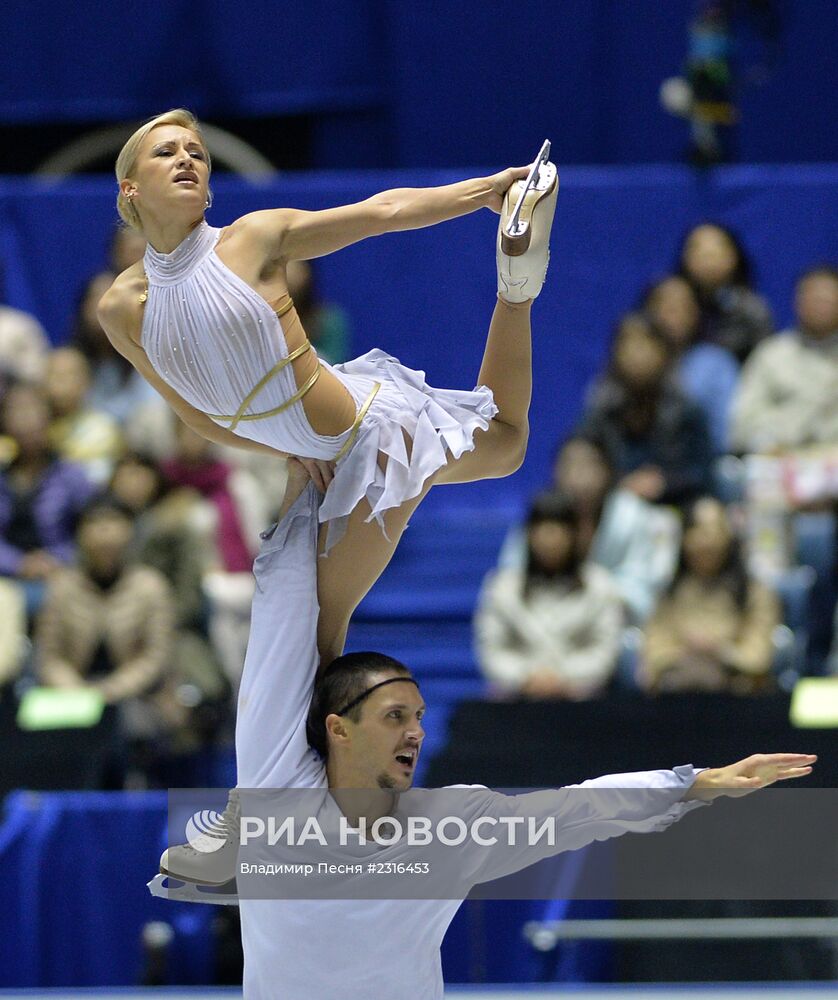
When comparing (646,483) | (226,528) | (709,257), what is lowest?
(226,528)

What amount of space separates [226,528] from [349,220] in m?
3.47

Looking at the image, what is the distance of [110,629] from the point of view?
253 inches

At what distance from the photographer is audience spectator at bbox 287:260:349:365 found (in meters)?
7.38

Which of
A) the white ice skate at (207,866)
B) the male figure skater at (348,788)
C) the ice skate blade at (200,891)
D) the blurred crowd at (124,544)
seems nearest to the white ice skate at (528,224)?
the male figure skater at (348,788)

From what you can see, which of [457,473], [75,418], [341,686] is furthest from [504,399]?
[75,418]

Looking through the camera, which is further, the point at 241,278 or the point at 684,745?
the point at 684,745

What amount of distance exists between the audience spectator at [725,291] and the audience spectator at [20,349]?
8.77ft

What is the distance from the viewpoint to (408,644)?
24.5ft

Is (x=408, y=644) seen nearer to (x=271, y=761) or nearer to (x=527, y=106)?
(x=527, y=106)

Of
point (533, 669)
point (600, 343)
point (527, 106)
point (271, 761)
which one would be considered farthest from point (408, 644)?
point (271, 761)

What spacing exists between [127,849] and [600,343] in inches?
146

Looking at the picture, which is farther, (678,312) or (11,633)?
(678,312)

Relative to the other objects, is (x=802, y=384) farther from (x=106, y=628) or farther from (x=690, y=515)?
(x=106, y=628)

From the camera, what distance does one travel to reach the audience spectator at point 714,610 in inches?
245
